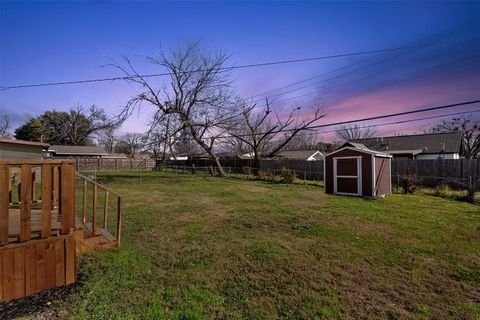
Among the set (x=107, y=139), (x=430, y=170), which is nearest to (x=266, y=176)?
(x=430, y=170)

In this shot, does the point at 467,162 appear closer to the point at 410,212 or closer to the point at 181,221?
the point at 410,212

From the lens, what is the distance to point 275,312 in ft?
8.71

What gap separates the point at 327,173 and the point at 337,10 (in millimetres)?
6862

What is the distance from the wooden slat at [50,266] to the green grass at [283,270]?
1.12 ft

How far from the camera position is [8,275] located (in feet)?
9.47

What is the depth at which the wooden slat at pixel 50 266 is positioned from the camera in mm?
3137

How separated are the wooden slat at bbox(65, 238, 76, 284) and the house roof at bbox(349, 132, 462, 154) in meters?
27.3

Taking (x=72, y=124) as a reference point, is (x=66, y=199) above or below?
below

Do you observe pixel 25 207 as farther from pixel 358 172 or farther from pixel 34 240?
pixel 358 172

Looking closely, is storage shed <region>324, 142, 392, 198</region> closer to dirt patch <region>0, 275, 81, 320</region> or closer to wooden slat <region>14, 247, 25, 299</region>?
dirt patch <region>0, 275, 81, 320</region>

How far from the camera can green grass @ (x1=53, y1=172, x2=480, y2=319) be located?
273 centimetres

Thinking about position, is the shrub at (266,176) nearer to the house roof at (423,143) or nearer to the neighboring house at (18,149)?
the neighboring house at (18,149)

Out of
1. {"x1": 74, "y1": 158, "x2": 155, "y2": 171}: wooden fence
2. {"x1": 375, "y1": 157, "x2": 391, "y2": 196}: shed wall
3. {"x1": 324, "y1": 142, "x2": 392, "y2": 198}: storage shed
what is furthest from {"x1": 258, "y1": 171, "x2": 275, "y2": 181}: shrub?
{"x1": 74, "y1": 158, "x2": 155, "y2": 171}: wooden fence

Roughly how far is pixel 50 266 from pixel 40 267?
9 cm
